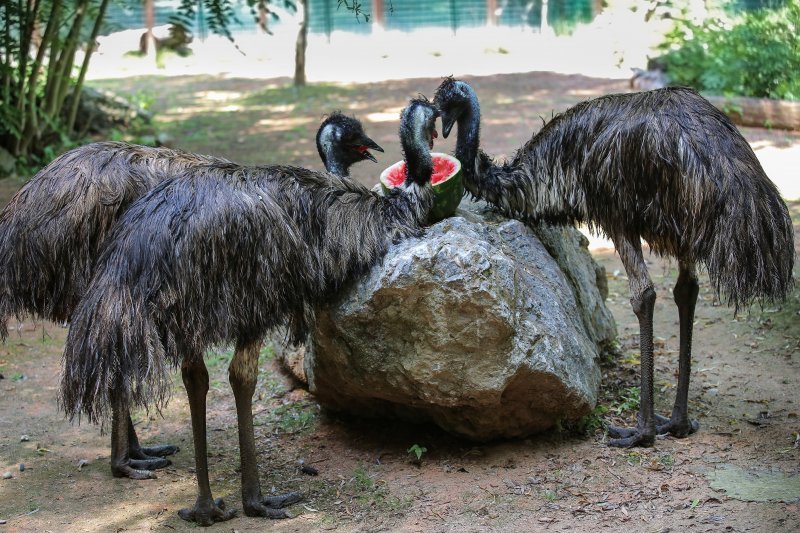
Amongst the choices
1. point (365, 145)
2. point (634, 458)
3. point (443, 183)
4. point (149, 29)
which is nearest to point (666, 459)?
point (634, 458)

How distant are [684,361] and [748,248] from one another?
3.02 feet

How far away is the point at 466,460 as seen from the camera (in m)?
5.70

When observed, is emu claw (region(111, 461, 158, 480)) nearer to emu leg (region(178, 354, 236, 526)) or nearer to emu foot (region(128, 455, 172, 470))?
emu foot (region(128, 455, 172, 470))

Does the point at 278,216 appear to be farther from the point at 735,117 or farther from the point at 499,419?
the point at 735,117

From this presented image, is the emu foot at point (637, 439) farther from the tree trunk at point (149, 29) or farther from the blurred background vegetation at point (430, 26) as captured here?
the tree trunk at point (149, 29)

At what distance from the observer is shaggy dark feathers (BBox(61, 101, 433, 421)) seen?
4625 mm

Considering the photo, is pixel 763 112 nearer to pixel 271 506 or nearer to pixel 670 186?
pixel 670 186

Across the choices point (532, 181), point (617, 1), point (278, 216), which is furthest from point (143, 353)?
Result: point (617, 1)

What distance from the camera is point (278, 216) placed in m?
5.08

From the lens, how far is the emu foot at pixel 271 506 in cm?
519

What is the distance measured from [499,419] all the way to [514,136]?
843cm

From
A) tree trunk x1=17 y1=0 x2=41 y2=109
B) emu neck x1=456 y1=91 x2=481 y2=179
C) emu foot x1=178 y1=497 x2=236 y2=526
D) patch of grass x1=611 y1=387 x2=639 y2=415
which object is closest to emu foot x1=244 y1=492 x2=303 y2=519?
emu foot x1=178 y1=497 x2=236 y2=526

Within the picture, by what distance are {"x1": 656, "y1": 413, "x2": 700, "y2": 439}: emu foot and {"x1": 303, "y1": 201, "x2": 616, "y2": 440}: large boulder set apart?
546mm

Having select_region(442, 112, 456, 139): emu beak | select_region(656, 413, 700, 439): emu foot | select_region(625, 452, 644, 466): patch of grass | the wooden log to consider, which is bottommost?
select_region(625, 452, 644, 466): patch of grass
